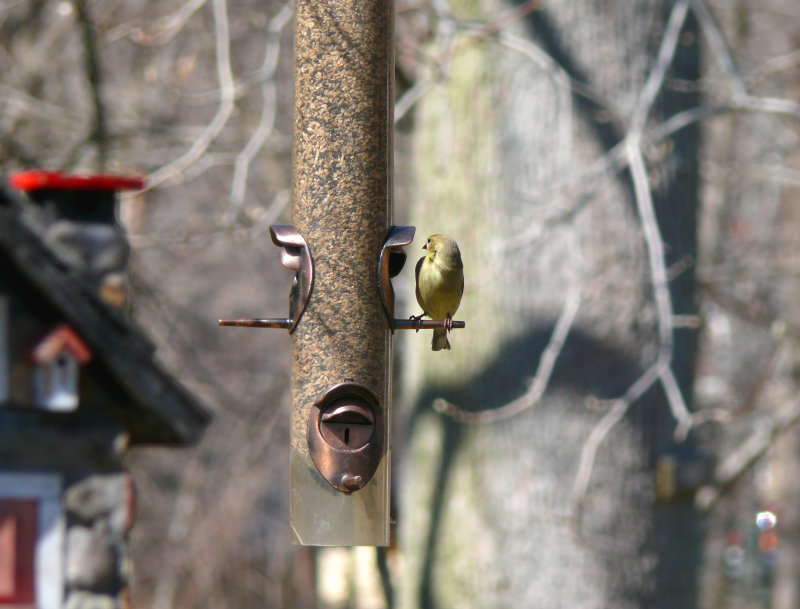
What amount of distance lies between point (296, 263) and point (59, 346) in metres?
2.12

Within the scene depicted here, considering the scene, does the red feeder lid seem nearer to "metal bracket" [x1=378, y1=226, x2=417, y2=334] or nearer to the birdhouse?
the birdhouse

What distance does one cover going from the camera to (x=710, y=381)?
2455 cm

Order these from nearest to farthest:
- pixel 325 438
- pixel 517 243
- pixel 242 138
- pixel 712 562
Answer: pixel 325 438 → pixel 517 243 → pixel 242 138 → pixel 712 562

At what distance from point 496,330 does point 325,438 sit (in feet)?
5.72

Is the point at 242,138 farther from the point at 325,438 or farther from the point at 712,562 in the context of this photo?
the point at 712,562

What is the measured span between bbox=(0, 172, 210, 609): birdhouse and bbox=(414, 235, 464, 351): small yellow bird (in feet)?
6.12

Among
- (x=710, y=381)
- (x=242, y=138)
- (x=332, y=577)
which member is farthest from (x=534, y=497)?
(x=710, y=381)

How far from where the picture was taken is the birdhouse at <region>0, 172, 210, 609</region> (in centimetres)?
511

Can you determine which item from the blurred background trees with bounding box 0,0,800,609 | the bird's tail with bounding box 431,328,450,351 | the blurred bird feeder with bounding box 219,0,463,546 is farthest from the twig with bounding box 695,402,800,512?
the blurred bird feeder with bounding box 219,0,463,546

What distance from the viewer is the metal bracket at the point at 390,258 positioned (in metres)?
3.37

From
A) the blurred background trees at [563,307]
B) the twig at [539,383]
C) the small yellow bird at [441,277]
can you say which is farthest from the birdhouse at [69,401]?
the small yellow bird at [441,277]

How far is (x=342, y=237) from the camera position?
3.40 m

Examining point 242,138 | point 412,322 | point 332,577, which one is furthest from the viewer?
point 332,577

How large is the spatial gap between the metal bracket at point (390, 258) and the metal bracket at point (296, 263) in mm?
207
